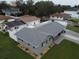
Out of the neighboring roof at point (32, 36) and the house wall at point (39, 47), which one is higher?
the neighboring roof at point (32, 36)

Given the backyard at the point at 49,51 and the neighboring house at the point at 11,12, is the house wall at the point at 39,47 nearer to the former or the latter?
the backyard at the point at 49,51

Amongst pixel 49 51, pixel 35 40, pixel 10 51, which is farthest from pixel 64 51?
pixel 10 51

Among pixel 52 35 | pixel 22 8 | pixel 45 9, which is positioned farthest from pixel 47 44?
pixel 22 8

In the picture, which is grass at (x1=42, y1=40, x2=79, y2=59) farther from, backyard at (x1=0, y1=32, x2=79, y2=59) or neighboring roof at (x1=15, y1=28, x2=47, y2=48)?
neighboring roof at (x1=15, y1=28, x2=47, y2=48)

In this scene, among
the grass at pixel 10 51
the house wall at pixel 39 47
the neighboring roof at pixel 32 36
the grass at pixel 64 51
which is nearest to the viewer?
the grass at pixel 10 51

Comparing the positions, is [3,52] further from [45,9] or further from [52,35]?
[45,9]

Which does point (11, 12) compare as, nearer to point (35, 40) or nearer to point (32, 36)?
point (32, 36)

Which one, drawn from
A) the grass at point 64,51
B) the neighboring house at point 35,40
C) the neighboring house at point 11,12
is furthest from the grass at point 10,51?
the neighboring house at point 11,12

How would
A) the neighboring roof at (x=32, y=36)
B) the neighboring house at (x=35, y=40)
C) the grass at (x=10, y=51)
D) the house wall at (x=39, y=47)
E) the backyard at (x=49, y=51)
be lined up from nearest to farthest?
the grass at (x=10, y=51), the backyard at (x=49, y=51), the house wall at (x=39, y=47), the neighboring house at (x=35, y=40), the neighboring roof at (x=32, y=36)
